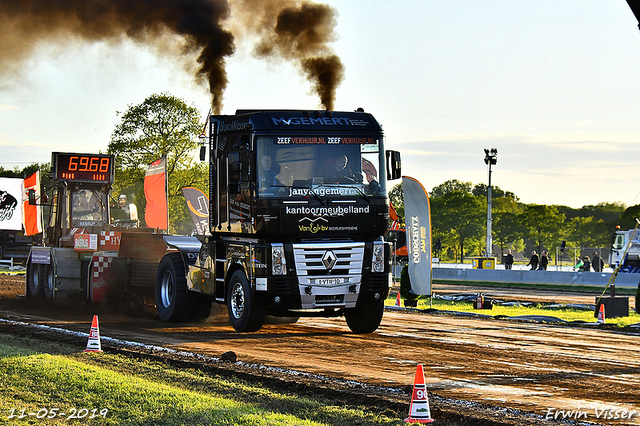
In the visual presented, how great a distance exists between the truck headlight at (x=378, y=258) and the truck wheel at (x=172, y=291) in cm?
431

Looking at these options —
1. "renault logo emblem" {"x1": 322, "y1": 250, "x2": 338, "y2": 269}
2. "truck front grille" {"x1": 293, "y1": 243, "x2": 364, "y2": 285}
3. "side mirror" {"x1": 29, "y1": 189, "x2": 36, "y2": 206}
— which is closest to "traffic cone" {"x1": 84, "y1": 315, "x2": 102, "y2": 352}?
"truck front grille" {"x1": 293, "y1": 243, "x2": 364, "y2": 285}

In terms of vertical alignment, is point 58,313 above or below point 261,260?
below

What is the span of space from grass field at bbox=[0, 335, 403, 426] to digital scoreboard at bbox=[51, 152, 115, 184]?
12574mm

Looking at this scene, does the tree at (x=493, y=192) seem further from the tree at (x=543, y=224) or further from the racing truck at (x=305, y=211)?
the racing truck at (x=305, y=211)

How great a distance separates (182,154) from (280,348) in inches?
1772

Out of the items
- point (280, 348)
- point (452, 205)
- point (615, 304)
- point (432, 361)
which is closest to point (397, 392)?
point (432, 361)

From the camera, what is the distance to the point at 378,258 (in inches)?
503

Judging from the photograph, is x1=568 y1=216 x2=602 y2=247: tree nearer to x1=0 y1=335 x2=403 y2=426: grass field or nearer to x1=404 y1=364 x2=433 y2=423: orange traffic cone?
x1=0 y1=335 x2=403 y2=426: grass field

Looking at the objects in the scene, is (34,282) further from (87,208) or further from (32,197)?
(87,208)

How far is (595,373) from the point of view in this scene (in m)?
9.60

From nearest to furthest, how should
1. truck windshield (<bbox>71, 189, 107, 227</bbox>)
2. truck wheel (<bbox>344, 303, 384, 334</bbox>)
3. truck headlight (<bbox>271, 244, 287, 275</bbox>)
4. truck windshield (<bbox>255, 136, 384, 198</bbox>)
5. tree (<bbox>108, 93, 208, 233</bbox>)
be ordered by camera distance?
1. truck headlight (<bbox>271, 244, 287, 275</bbox>)
2. truck windshield (<bbox>255, 136, 384, 198</bbox>)
3. truck wheel (<bbox>344, 303, 384, 334</bbox>)
4. truck windshield (<bbox>71, 189, 107, 227</bbox>)
5. tree (<bbox>108, 93, 208, 233</bbox>)

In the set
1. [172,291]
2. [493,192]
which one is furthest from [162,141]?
[493,192]

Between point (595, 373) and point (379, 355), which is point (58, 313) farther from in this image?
point (595, 373)

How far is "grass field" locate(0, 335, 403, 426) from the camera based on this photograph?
21.8ft
